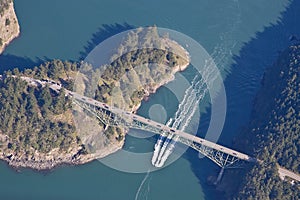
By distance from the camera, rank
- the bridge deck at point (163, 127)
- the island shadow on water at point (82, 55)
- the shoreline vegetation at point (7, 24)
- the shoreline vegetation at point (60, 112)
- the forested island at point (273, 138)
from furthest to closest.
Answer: the shoreline vegetation at point (7, 24), the island shadow on water at point (82, 55), the bridge deck at point (163, 127), the shoreline vegetation at point (60, 112), the forested island at point (273, 138)

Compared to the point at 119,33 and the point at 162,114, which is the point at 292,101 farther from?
the point at 119,33

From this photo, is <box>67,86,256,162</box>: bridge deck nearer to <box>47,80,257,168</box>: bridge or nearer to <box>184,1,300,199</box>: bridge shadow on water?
<box>47,80,257,168</box>: bridge

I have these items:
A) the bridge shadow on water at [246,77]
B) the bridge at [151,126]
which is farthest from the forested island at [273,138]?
the bridge at [151,126]

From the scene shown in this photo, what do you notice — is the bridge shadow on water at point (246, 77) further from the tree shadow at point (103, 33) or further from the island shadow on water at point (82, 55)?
the island shadow on water at point (82, 55)

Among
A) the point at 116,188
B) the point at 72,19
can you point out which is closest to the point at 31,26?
the point at 72,19

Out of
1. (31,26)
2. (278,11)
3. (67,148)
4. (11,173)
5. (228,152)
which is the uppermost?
(278,11)
